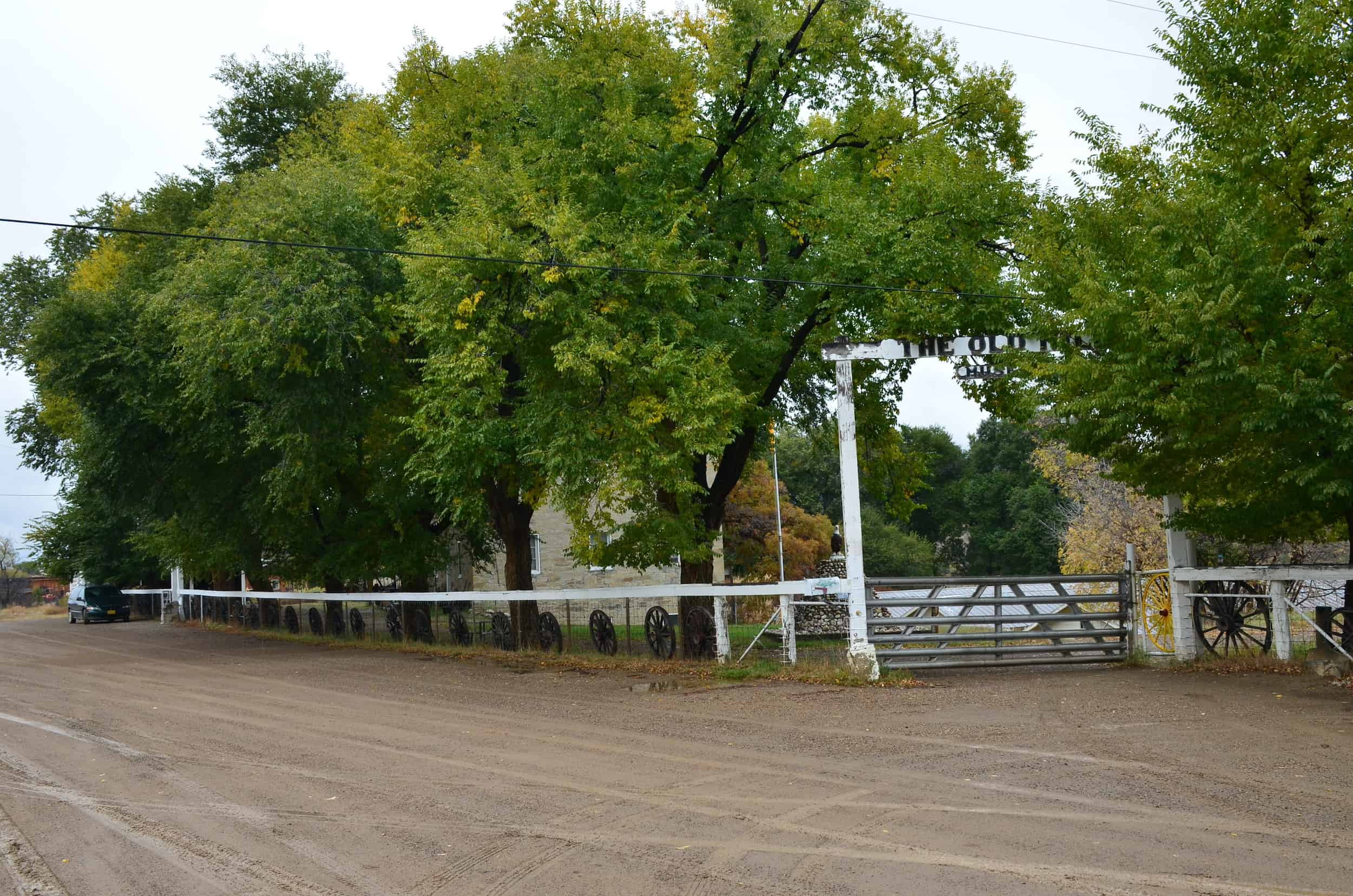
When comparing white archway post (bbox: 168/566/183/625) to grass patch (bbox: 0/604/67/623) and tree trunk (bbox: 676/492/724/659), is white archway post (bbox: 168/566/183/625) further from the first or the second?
tree trunk (bbox: 676/492/724/659)

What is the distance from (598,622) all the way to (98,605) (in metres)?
35.0

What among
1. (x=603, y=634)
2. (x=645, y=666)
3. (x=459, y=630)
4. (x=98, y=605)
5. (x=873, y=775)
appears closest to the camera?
(x=873, y=775)

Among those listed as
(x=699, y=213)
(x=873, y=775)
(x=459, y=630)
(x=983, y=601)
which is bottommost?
(x=873, y=775)

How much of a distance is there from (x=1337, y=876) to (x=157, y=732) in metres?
12.1

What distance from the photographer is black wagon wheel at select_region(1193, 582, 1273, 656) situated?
655 inches

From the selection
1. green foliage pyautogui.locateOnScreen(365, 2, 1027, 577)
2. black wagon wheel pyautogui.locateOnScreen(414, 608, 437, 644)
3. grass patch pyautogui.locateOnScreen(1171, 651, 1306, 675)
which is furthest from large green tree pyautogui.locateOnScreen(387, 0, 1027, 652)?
black wagon wheel pyautogui.locateOnScreen(414, 608, 437, 644)

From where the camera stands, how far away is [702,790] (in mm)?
9375

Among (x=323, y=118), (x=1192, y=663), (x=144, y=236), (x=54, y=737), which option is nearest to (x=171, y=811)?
(x=54, y=737)

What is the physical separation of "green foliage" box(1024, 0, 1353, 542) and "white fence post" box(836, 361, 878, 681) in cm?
271

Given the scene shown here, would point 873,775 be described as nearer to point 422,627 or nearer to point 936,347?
point 936,347

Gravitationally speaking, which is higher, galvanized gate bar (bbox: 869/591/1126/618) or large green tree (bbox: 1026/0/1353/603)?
large green tree (bbox: 1026/0/1353/603)

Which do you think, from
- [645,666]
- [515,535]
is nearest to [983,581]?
[645,666]

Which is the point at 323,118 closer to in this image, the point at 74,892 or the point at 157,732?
the point at 157,732

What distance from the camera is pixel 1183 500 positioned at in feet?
56.1
